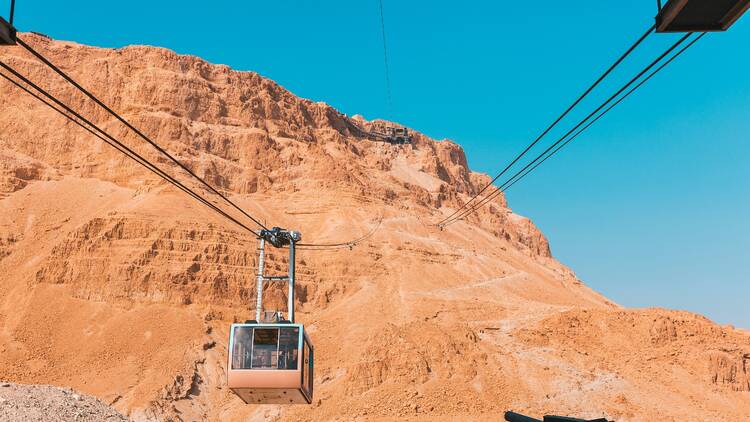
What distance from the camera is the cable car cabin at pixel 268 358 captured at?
1984 cm

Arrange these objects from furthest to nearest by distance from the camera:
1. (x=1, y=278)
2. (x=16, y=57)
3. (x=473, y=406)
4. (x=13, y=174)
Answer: (x=16, y=57) < (x=13, y=174) < (x=1, y=278) < (x=473, y=406)

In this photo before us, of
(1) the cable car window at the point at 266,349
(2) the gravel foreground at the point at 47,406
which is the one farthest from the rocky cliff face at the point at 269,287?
(1) the cable car window at the point at 266,349

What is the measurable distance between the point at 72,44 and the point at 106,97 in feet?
64.9

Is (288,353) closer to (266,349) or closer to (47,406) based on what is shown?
(266,349)

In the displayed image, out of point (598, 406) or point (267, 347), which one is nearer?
point (267, 347)

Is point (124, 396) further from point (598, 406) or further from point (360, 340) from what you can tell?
point (598, 406)

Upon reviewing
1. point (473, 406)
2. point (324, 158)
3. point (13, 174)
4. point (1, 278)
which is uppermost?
point (324, 158)

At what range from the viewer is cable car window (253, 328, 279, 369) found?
19.9 m

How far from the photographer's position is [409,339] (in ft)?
159

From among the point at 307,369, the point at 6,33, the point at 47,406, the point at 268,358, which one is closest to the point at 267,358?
the point at 268,358

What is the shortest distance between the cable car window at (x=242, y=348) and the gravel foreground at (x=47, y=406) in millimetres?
9876

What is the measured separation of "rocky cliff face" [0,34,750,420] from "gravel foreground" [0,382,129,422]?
14.7 m

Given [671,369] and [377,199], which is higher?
[377,199]

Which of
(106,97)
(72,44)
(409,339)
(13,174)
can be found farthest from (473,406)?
(72,44)
